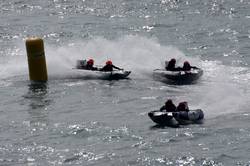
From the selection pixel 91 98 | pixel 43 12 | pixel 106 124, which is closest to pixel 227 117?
pixel 106 124

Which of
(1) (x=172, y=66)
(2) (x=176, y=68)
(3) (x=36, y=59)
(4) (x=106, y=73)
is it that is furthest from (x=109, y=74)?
(3) (x=36, y=59)

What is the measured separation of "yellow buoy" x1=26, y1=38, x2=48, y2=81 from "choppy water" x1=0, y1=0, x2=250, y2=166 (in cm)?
70

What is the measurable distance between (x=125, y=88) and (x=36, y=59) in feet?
17.5

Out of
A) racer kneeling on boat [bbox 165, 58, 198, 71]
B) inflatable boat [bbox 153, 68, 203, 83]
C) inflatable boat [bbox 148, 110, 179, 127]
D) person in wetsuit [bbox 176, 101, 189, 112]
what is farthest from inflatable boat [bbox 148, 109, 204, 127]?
racer kneeling on boat [bbox 165, 58, 198, 71]

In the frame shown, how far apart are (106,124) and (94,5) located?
41529 mm

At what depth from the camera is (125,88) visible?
138 feet

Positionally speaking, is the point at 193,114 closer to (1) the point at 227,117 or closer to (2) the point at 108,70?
(1) the point at 227,117

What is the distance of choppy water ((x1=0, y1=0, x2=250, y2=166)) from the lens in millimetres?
30422

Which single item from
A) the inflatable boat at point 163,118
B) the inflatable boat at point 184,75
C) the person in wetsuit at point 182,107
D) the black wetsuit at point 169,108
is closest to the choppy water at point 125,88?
the inflatable boat at point 163,118

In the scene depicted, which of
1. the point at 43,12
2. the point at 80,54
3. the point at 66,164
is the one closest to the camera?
the point at 66,164

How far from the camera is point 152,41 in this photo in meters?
54.9

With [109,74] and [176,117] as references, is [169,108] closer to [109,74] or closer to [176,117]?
[176,117]

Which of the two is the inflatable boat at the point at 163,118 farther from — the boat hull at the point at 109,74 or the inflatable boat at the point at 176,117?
the boat hull at the point at 109,74

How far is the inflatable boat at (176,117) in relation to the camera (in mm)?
33656
